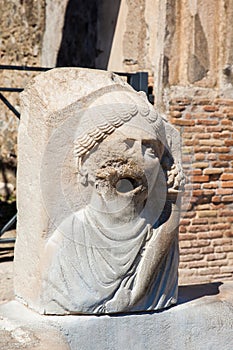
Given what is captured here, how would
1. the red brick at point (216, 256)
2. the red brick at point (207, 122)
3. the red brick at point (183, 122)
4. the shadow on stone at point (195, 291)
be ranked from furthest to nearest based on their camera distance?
the red brick at point (216, 256)
the red brick at point (207, 122)
the red brick at point (183, 122)
the shadow on stone at point (195, 291)

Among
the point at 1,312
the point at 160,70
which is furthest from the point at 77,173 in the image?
the point at 160,70

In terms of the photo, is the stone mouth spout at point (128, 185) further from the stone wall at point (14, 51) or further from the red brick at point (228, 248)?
the stone wall at point (14, 51)

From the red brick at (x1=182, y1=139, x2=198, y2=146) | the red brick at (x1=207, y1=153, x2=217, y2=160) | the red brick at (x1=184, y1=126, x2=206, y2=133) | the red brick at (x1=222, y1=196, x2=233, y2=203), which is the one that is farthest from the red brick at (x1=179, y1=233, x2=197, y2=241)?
the red brick at (x1=184, y1=126, x2=206, y2=133)

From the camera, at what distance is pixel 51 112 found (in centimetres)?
338

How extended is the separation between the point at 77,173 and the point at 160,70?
4.00 meters

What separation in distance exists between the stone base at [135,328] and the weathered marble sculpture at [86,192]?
57 millimetres

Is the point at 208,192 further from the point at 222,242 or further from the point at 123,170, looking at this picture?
the point at 123,170

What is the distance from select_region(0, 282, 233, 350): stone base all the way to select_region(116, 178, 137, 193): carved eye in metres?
0.58

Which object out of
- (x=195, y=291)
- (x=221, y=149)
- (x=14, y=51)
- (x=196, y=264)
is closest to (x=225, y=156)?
(x=221, y=149)

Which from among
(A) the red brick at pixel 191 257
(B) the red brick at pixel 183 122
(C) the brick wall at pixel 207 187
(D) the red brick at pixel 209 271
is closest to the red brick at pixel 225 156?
(C) the brick wall at pixel 207 187

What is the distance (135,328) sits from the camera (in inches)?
140

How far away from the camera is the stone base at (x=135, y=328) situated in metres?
3.31

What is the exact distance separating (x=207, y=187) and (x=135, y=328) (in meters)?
3.79

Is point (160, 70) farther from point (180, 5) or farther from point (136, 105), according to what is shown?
point (136, 105)
